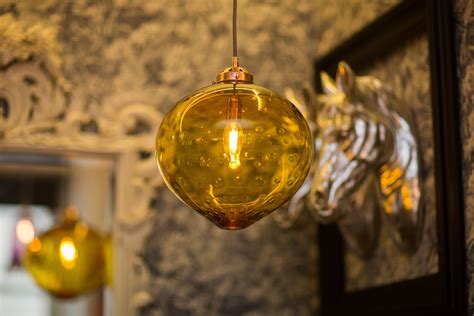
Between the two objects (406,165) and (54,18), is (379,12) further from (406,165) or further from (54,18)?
(54,18)

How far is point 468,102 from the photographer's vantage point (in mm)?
2691

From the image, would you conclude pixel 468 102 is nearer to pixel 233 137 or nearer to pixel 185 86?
pixel 233 137

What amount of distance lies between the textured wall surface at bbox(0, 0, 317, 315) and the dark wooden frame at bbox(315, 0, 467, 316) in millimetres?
528

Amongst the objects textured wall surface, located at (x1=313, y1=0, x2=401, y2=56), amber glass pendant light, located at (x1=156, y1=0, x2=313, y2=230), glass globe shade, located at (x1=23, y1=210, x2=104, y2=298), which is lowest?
glass globe shade, located at (x1=23, y1=210, x2=104, y2=298)

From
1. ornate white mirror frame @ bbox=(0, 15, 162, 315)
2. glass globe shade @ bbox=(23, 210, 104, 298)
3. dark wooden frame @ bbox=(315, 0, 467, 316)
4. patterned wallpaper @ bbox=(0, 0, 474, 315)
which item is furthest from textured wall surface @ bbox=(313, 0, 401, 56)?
glass globe shade @ bbox=(23, 210, 104, 298)

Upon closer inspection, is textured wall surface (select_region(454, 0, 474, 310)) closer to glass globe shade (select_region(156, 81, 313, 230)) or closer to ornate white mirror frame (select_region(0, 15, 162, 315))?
glass globe shade (select_region(156, 81, 313, 230))

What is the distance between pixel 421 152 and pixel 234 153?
1.29 m

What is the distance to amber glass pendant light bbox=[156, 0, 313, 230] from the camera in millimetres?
1892

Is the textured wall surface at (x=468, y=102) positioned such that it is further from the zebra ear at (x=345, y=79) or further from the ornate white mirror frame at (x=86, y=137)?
the ornate white mirror frame at (x=86, y=137)

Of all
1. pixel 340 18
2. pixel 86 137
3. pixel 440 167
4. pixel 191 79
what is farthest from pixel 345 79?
pixel 86 137

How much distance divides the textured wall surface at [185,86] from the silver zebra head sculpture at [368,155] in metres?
0.58

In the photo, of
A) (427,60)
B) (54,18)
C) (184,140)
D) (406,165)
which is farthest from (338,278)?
(184,140)

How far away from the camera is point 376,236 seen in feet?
10.8

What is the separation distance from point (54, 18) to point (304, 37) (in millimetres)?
1038
